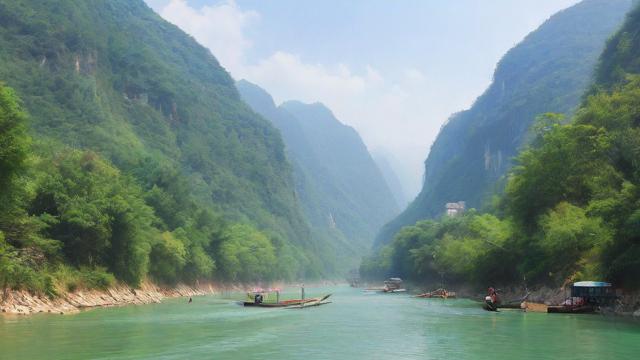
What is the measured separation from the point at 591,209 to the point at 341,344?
28417 millimetres

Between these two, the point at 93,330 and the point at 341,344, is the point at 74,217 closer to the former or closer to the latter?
the point at 93,330

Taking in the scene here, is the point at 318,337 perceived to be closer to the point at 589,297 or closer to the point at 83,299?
the point at 589,297

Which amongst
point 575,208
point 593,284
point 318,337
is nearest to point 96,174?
point 318,337

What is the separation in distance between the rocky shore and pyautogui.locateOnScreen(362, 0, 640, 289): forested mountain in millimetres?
41816

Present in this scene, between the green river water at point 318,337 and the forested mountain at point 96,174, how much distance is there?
444 inches

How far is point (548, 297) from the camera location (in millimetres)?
62406

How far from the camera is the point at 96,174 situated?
247ft

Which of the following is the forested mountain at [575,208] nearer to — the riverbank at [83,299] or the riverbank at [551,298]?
the riverbank at [551,298]

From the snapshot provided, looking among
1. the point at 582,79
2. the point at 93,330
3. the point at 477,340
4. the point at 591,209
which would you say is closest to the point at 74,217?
the point at 93,330

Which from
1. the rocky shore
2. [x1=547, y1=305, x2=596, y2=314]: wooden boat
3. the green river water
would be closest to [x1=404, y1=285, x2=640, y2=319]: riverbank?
[x1=547, y1=305, x2=596, y2=314]: wooden boat

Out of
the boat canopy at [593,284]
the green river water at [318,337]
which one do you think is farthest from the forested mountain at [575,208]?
the green river water at [318,337]

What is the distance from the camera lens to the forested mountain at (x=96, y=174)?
189 feet

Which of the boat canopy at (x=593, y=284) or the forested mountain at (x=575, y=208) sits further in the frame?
the boat canopy at (x=593, y=284)

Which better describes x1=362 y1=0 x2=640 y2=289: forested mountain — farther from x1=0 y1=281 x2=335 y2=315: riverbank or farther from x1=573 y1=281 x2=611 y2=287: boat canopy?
x1=0 y1=281 x2=335 y2=315: riverbank
